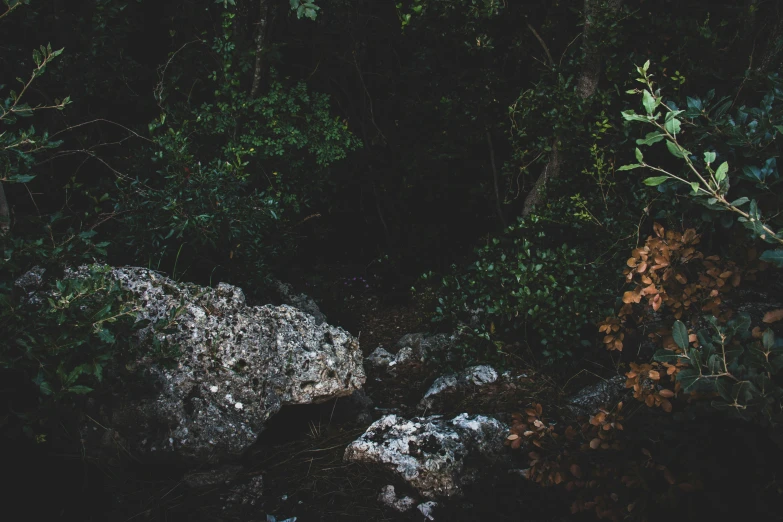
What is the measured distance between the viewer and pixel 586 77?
4719 millimetres

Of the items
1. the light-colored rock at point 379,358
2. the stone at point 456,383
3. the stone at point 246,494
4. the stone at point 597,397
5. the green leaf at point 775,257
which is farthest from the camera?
the light-colored rock at point 379,358

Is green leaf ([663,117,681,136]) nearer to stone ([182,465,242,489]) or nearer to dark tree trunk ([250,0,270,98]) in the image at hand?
stone ([182,465,242,489])

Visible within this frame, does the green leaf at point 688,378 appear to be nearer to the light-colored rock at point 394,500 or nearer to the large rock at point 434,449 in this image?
the large rock at point 434,449

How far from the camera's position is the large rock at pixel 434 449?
10.1ft

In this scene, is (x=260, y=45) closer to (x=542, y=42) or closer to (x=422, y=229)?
(x=422, y=229)

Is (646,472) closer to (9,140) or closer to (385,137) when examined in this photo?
(9,140)

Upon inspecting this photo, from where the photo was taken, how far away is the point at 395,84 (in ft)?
18.6

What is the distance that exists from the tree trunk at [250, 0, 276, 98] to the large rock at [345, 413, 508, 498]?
3103 millimetres

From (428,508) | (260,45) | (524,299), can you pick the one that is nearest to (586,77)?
(524,299)

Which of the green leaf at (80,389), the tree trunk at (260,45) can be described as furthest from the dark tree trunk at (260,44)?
the green leaf at (80,389)

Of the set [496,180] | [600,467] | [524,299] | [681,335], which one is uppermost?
[681,335]

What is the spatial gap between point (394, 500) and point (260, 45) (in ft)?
12.0

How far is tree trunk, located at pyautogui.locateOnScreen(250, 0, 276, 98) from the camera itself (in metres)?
A: 4.95

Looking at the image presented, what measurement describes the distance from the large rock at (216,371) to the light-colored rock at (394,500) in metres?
0.63
